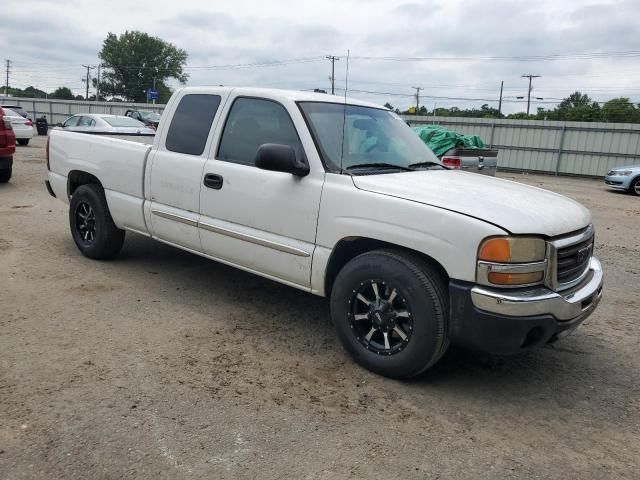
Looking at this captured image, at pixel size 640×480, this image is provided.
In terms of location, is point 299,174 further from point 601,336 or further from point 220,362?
point 601,336

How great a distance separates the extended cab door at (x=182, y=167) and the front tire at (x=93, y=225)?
2.77 ft

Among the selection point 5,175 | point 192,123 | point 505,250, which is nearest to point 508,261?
point 505,250

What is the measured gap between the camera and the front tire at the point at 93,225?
5555mm

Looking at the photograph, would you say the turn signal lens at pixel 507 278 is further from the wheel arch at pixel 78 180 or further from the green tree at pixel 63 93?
the green tree at pixel 63 93

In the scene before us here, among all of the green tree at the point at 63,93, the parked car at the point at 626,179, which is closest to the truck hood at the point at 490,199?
the parked car at the point at 626,179

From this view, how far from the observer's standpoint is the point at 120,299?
4.74 m

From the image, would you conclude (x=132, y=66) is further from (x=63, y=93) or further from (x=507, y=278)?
(x=507, y=278)

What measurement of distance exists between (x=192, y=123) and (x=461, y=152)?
8221mm

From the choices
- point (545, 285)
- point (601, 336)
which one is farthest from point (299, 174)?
point (601, 336)

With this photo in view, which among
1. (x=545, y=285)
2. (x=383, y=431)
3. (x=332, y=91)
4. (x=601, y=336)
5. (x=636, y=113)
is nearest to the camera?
(x=383, y=431)

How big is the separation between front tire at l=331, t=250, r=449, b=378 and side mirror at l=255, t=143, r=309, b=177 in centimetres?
78

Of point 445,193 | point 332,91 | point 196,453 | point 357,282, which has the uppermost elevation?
point 332,91

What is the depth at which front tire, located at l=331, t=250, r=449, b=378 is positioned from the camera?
3240mm

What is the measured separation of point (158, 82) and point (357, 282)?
95.1 m
